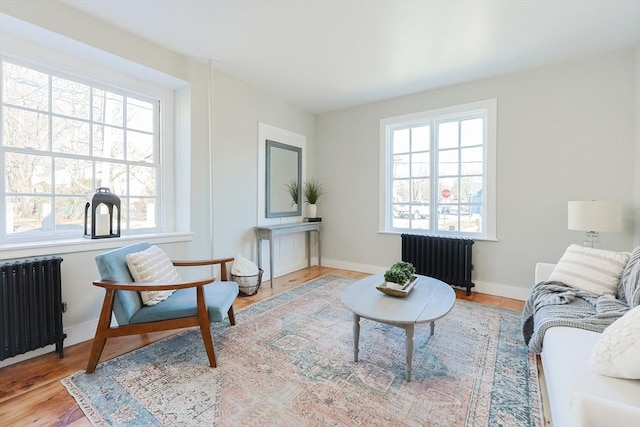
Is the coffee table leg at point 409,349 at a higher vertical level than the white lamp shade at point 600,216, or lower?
lower

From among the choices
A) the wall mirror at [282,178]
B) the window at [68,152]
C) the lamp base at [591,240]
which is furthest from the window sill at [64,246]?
the lamp base at [591,240]

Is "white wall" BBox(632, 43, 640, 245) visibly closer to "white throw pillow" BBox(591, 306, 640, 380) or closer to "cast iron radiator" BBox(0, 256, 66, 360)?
"white throw pillow" BBox(591, 306, 640, 380)

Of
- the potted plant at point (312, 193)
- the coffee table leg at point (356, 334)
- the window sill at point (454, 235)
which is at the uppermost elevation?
the potted plant at point (312, 193)

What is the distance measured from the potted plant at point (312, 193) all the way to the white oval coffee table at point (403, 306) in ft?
7.64

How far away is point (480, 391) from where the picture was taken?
1663 millimetres

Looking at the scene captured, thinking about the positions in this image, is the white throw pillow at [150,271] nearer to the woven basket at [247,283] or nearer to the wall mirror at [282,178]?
the woven basket at [247,283]

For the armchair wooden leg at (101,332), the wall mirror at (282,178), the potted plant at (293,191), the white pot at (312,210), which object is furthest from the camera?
the white pot at (312,210)

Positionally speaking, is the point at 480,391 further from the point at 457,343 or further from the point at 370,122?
the point at 370,122

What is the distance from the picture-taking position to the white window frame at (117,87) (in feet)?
6.86

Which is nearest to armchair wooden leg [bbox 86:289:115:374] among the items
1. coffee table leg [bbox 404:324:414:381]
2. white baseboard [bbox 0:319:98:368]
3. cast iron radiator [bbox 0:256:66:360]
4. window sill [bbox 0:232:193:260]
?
cast iron radiator [bbox 0:256:66:360]

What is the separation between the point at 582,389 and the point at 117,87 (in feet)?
12.6

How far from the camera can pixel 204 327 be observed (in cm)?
191

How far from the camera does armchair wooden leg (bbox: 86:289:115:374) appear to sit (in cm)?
182

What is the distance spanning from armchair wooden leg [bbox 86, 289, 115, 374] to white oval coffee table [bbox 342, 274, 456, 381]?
60.1 inches
